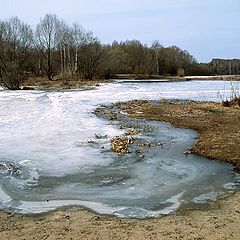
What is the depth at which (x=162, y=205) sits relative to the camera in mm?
6188

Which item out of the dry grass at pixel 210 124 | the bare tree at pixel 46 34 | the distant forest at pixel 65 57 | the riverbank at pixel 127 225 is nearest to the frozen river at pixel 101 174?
the riverbank at pixel 127 225

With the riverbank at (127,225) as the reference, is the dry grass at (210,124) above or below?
above

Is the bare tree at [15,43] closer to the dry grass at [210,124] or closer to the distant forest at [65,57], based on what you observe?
the distant forest at [65,57]

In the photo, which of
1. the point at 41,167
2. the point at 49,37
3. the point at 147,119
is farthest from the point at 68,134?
the point at 49,37

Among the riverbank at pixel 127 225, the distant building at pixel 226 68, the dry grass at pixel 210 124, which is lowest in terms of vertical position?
the riverbank at pixel 127 225

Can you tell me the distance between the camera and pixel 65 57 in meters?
68.6

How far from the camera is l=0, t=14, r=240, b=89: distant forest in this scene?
5341 cm

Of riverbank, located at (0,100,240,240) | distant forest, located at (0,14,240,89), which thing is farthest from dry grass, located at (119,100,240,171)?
distant forest, located at (0,14,240,89)

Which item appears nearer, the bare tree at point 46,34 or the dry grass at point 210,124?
the dry grass at point 210,124

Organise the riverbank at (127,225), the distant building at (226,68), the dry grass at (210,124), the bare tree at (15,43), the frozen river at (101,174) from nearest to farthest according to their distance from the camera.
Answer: the riverbank at (127,225), the frozen river at (101,174), the dry grass at (210,124), the bare tree at (15,43), the distant building at (226,68)

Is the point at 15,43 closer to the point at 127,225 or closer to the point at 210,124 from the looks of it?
the point at 210,124

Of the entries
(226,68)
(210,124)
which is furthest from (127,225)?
(226,68)

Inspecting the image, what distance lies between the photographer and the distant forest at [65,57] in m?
53.4

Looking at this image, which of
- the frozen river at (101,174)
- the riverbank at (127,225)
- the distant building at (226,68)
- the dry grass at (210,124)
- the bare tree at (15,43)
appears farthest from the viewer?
the distant building at (226,68)
